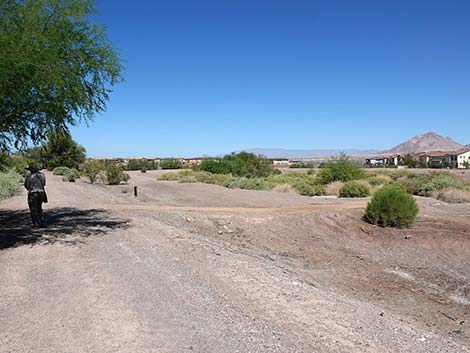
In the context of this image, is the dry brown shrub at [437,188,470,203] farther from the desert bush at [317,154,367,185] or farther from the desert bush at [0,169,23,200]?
the desert bush at [0,169,23,200]

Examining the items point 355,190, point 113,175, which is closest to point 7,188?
point 113,175

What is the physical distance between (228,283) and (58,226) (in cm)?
822

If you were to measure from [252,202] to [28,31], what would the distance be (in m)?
17.3

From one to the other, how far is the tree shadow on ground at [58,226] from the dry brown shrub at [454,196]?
21.7 meters

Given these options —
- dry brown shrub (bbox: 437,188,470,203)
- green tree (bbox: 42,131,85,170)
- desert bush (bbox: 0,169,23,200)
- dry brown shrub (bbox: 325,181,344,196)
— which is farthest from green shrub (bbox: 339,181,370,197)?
green tree (bbox: 42,131,85,170)

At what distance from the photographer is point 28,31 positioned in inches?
446

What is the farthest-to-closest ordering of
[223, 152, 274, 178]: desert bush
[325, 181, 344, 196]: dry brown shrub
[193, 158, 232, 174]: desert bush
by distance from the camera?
[193, 158, 232, 174]: desert bush < [223, 152, 274, 178]: desert bush < [325, 181, 344, 196]: dry brown shrub

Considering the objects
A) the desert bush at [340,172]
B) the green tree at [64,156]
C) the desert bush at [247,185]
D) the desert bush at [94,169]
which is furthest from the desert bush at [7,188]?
the green tree at [64,156]

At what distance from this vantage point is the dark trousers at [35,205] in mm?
14221

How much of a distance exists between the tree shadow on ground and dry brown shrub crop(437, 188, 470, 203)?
71.0 feet

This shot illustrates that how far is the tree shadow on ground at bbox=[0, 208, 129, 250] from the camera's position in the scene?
12.7 metres

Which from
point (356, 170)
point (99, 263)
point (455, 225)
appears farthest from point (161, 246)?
point (356, 170)

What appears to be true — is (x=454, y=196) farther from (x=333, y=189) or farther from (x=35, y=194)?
(x=35, y=194)

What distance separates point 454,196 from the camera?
99.3 feet
